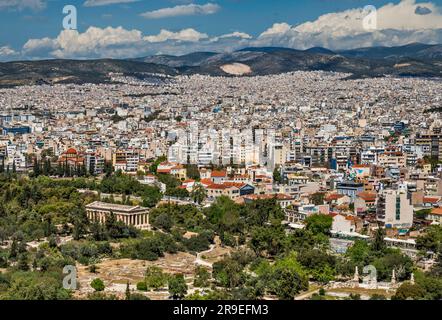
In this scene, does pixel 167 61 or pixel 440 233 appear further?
pixel 167 61

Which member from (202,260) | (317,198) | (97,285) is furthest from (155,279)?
(317,198)

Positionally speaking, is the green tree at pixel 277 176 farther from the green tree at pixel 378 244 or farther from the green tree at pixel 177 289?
the green tree at pixel 177 289

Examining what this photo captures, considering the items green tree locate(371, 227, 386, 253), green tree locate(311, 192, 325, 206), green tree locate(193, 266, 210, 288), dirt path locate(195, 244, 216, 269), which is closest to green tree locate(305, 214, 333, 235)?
green tree locate(371, 227, 386, 253)

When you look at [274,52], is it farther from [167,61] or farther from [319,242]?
[319,242]

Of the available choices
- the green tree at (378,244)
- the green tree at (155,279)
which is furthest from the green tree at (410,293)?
the green tree at (155,279)

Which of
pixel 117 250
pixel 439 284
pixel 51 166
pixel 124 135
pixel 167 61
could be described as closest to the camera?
pixel 439 284

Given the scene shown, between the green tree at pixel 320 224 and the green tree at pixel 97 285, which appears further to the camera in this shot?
the green tree at pixel 320 224

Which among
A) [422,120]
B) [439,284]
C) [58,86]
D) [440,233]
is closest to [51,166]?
[440,233]

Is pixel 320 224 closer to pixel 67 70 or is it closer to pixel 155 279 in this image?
pixel 155 279
